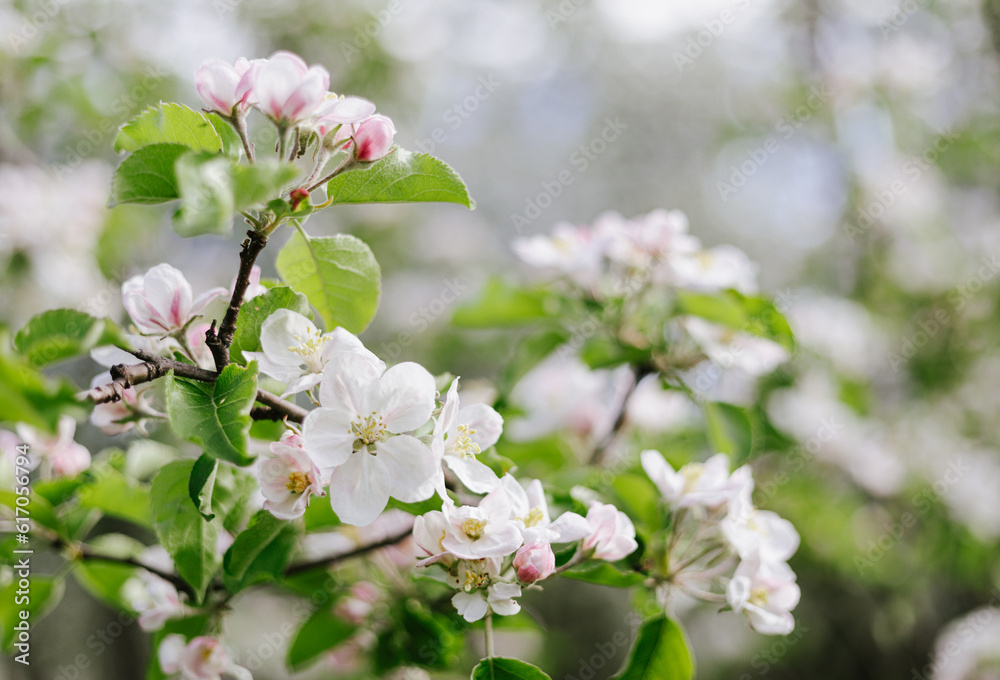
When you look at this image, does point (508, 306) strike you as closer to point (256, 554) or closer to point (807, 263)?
point (256, 554)

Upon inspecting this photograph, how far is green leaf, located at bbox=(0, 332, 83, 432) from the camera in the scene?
446 millimetres

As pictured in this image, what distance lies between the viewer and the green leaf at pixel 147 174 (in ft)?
2.06

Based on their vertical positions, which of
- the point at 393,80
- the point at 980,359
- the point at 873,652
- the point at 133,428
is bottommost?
the point at 873,652

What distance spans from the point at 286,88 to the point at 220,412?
308mm

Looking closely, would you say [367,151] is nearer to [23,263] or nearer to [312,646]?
[312,646]

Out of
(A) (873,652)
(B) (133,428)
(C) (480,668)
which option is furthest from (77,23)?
(A) (873,652)

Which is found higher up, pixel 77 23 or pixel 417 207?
pixel 77 23

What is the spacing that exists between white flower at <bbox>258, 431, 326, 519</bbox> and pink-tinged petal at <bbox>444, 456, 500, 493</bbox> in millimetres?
132

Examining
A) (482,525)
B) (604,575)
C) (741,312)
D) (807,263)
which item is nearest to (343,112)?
(482,525)

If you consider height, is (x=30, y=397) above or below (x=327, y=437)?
above

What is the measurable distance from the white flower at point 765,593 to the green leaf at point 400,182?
1.86 feet

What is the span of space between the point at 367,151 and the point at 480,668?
1.84 ft

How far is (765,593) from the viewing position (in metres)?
0.88

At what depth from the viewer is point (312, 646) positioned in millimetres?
1151
